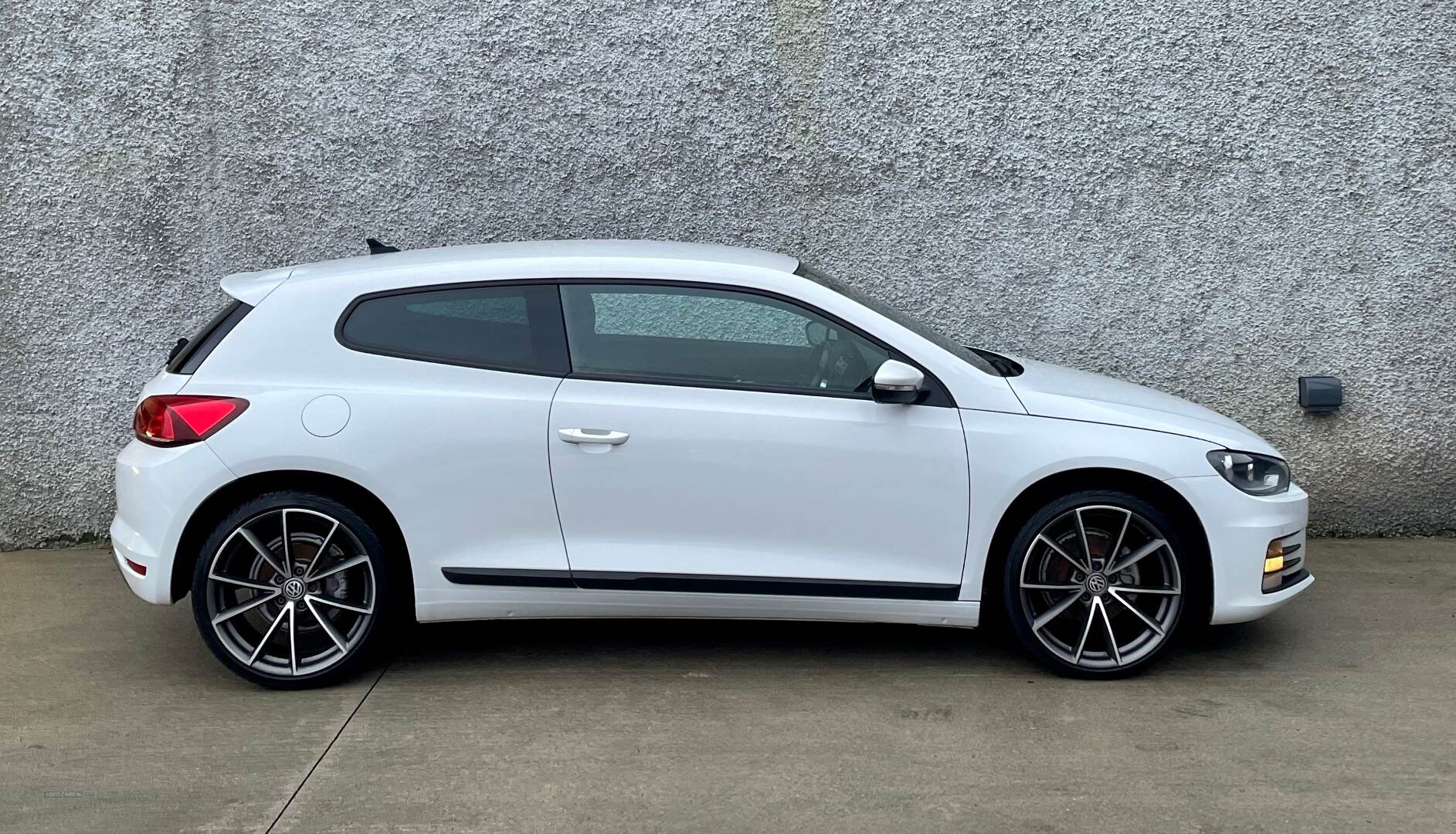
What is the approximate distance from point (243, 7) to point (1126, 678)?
506 centimetres

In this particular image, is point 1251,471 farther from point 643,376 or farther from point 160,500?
point 160,500

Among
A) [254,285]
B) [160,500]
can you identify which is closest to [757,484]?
[254,285]

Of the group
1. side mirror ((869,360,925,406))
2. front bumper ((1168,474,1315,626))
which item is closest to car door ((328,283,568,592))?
side mirror ((869,360,925,406))

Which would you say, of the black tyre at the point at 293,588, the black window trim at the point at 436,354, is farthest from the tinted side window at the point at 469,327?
the black tyre at the point at 293,588

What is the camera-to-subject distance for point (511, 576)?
15.2ft

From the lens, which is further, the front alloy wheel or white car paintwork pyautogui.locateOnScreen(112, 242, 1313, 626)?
the front alloy wheel

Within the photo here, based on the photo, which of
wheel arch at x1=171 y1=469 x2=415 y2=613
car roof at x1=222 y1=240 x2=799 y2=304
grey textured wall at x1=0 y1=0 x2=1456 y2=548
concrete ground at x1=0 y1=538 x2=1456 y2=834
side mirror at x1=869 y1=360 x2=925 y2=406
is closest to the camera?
concrete ground at x1=0 y1=538 x2=1456 y2=834

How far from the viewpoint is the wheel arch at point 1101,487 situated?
4.70m

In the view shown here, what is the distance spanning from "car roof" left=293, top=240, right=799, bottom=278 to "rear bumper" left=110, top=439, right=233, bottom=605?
30.6 inches

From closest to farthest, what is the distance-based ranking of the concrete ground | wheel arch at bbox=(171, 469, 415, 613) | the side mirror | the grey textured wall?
the concrete ground, the side mirror, wheel arch at bbox=(171, 469, 415, 613), the grey textured wall

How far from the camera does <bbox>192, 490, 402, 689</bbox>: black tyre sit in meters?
4.59

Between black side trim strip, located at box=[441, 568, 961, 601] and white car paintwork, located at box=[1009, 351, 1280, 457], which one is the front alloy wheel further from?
black side trim strip, located at box=[441, 568, 961, 601]

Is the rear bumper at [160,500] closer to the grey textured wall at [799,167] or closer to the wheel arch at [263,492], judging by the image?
the wheel arch at [263,492]

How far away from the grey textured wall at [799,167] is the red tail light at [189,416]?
7.05ft
